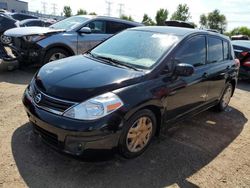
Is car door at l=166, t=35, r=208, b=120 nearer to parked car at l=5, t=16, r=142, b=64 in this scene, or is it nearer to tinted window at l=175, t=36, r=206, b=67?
tinted window at l=175, t=36, r=206, b=67

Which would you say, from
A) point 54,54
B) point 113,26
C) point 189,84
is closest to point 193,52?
point 189,84

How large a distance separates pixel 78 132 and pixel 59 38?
4743 mm

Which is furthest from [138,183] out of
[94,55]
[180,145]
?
[94,55]

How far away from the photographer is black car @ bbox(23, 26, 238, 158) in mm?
2812

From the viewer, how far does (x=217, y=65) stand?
4.74m

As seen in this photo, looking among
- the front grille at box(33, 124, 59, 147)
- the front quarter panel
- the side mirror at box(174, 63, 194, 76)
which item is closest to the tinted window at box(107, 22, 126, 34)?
the front quarter panel

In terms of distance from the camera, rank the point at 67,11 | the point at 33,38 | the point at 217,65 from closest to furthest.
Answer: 1. the point at 217,65
2. the point at 33,38
3. the point at 67,11

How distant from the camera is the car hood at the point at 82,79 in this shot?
292cm

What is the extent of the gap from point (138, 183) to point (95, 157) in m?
0.57

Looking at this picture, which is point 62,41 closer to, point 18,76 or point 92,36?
point 92,36

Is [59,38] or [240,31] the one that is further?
[240,31]

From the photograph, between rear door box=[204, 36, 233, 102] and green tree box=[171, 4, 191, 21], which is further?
green tree box=[171, 4, 191, 21]

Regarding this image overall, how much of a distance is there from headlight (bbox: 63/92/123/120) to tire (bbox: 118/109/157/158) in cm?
29

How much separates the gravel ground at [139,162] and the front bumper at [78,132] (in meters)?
0.17
